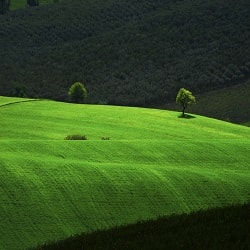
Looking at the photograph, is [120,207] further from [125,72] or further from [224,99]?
[125,72]

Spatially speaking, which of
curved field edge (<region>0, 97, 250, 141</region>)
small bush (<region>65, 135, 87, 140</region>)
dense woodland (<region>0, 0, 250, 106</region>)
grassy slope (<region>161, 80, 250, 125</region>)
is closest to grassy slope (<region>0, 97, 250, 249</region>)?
small bush (<region>65, 135, 87, 140</region>)

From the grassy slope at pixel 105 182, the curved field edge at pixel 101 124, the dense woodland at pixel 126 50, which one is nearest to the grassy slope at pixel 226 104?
the dense woodland at pixel 126 50

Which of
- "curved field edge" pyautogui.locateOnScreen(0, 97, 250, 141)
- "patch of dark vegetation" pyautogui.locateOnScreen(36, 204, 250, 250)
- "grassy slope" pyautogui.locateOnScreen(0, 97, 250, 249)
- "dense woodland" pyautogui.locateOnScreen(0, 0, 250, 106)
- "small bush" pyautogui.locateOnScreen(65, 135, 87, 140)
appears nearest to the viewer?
"patch of dark vegetation" pyautogui.locateOnScreen(36, 204, 250, 250)

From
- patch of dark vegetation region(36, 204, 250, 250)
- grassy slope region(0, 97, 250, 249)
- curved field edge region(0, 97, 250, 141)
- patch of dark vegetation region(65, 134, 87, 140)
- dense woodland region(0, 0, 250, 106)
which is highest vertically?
patch of dark vegetation region(36, 204, 250, 250)

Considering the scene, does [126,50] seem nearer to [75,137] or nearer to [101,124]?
[101,124]

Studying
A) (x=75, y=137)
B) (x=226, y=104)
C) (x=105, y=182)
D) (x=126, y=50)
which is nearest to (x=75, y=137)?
(x=75, y=137)

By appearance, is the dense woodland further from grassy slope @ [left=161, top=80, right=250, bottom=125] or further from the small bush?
the small bush
